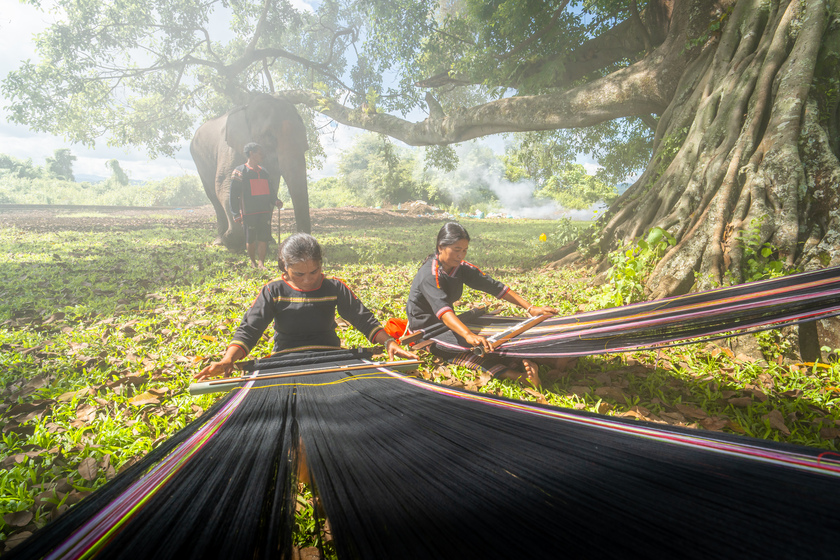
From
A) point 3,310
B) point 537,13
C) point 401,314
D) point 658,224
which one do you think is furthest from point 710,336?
point 537,13

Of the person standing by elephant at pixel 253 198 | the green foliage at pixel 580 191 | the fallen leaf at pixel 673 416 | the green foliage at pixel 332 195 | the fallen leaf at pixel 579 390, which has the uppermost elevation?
the green foliage at pixel 332 195

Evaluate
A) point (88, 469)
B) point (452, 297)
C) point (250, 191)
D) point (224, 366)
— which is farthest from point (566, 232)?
point (88, 469)

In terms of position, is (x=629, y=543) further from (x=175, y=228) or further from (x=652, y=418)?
(x=175, y=228)

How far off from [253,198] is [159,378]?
3.87 m

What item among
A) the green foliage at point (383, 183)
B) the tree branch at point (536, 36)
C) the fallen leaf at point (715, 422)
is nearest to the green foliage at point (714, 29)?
the tree branch at point (536, 36)

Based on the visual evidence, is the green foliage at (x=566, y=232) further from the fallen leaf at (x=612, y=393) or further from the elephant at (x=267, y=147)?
the elephant at (x=267, y=147)

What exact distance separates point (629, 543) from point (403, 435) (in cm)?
67

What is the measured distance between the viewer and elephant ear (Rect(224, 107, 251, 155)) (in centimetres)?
746

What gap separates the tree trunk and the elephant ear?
7.11 metres

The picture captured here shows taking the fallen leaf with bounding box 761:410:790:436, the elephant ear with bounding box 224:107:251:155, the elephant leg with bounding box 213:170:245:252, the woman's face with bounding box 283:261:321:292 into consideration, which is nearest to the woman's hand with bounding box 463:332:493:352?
the woman's face with bounding box 283:261:321:292

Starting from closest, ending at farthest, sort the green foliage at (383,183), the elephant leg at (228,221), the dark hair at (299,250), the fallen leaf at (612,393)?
the dark hair at (299,250)
the fallen leaf at (612,393)
the elephant leg at (228,221)
the green foliage at (383,183)

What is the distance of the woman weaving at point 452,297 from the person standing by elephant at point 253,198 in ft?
13.1

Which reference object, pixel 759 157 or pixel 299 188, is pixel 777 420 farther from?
pixel 299 188

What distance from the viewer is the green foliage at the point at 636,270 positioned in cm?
356
